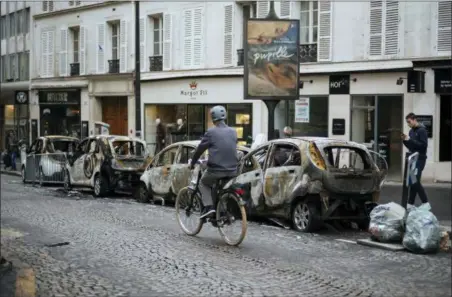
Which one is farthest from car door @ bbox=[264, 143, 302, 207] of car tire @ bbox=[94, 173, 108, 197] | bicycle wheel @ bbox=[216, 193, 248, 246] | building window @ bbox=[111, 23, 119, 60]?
building window @ bbox=[111, 23, 119, 60]

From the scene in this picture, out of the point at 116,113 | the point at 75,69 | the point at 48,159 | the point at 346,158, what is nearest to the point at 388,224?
the point at 346,158

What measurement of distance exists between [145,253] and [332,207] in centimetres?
316

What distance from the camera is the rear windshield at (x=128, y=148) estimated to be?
17047mm

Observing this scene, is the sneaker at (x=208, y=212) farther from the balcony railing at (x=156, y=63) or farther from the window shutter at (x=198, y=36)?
the balcony railing at (x=156, y=63)

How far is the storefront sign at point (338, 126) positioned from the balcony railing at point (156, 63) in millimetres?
9052

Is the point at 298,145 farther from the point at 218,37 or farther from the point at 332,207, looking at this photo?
the point at 218,37

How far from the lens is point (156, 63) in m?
27.5

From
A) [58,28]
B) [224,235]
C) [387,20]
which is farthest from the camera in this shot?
[58,28]

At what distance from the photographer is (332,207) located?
32.7ft

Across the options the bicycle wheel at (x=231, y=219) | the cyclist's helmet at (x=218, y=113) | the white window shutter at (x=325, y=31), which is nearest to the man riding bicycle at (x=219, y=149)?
the cyclist's helmet at (x=218, y=113)

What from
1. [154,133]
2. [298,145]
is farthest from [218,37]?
[298,145]

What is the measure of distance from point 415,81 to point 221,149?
11.7 metres

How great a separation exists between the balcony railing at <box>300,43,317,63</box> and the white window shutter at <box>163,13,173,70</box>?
675 centimetres

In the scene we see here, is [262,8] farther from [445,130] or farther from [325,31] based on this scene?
[445,130]
